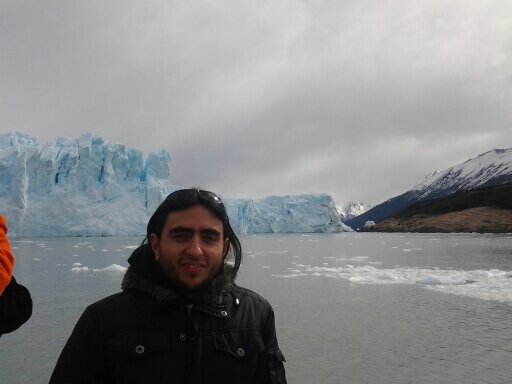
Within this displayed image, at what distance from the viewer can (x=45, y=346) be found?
6.74 meters

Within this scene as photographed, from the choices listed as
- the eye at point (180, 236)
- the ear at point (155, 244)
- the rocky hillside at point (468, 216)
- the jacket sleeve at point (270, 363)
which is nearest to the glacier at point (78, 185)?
the ear at point (155, 244)

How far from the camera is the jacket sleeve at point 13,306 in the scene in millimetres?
1741

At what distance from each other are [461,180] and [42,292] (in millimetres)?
187527

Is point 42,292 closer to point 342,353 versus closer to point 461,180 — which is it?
point 342,353

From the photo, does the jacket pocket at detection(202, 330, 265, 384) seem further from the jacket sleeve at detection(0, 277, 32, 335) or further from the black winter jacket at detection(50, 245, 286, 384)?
the jacket sleeve at detection(0, 277, 32, 335)

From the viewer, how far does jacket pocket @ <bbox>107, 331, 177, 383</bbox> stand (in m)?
1.61

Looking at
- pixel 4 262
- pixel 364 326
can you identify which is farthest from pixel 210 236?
pixel 364 326

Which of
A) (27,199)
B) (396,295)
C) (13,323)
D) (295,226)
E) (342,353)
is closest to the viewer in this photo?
(13,323)

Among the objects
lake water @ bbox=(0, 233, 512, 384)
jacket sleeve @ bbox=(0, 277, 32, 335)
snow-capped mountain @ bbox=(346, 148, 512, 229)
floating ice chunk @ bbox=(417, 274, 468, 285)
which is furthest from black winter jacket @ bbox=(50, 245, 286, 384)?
snow-capped mountain @ bbox=(346, 148, 512, 229)

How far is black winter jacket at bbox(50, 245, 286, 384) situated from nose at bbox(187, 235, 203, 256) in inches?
6.0

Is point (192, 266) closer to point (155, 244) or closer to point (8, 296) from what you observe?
point (155, 244)

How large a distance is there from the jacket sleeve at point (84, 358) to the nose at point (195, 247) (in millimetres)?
423

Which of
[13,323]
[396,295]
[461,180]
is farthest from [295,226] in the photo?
[461,180]

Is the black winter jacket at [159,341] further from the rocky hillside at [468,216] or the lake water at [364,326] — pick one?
the rocky hillside at [468,216]
